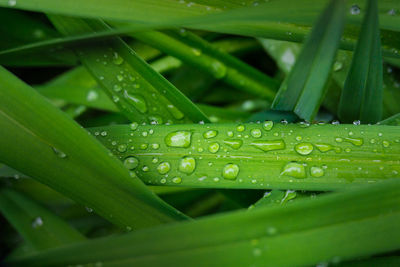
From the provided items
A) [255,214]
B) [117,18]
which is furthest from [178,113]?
[255,214]

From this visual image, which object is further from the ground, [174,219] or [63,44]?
[63,44]

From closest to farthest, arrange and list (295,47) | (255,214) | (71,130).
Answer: (255,214) < (71,130) < (295,47)

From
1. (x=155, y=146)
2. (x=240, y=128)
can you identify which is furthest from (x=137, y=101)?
(x=240, y=128)

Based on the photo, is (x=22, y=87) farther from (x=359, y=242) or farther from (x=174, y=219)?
(x=359, y=242)

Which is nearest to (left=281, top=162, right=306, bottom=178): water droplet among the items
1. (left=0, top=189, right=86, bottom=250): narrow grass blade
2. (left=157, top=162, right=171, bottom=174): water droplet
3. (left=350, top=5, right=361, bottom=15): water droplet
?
(left=157, top=162, right=171, bottom=174): water droplet

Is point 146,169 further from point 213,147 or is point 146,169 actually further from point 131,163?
point 213,147

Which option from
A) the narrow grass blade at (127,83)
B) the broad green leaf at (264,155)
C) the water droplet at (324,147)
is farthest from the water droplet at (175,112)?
the water droplet at (324,147)

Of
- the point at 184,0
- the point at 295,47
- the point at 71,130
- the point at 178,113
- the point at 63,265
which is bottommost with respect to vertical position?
the point at 63,265

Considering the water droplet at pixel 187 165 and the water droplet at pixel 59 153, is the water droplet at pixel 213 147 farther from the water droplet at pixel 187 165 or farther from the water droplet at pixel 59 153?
the water droplet at pixel 59 153
